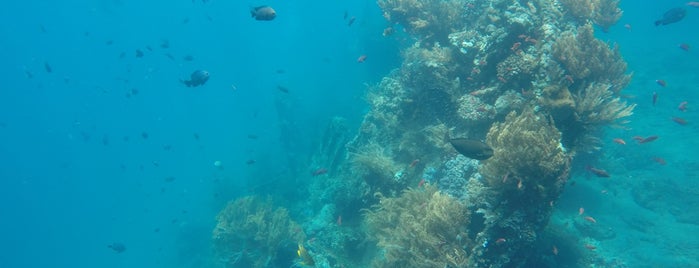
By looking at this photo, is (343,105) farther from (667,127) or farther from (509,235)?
(509,235)

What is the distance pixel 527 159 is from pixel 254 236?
9259mm

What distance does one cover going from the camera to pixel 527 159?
192 inches

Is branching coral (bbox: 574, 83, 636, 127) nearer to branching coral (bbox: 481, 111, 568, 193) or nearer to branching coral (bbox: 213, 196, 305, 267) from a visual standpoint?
branching coral (bbox: 481, 111, 568, 193)

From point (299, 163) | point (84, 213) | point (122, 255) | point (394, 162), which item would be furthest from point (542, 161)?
point (84, 213)

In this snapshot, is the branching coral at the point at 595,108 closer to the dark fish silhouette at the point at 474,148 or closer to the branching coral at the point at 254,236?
the dark fish silhouette at the point at 474,148

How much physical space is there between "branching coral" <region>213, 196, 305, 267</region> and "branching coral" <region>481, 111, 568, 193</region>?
7.91 meters

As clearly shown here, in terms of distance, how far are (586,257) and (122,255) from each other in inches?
1770

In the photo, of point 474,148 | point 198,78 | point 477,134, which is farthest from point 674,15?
point 198,78

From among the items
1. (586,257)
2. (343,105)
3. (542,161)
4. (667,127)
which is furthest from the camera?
(343,105)

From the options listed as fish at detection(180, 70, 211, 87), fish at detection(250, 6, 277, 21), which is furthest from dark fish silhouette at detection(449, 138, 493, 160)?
fish at detection(180, 70, 211, 87)

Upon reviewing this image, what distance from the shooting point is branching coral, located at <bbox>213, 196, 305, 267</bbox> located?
11391 mm

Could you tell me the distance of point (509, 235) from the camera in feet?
16.9

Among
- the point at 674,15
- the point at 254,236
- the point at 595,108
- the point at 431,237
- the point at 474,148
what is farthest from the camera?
the point at 254,236

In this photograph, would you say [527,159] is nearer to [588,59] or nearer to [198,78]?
[588,59]
